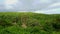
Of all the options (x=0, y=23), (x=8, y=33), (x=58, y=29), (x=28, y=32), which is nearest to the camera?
(x=8, y=33)

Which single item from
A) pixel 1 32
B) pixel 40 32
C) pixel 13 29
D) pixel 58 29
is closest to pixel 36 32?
pixel 40 32

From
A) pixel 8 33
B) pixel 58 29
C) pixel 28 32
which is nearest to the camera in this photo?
pixel 8 33

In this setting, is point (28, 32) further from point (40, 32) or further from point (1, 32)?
point (1, 32)

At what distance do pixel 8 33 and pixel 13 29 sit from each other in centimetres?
291

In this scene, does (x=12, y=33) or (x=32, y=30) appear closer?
(x=12, y=33)

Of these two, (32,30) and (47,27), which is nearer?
(32,30)

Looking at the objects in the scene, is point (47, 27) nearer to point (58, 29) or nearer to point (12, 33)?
point (58, 29)

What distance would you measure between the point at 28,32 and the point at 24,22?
9.59 meters

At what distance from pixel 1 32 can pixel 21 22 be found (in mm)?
12203

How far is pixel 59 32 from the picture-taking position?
35.6 m

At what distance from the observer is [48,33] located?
104 feet

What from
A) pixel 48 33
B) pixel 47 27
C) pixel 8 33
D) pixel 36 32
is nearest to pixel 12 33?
pixel 8 33

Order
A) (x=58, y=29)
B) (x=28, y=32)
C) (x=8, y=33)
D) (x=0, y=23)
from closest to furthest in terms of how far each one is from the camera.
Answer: (x=8, y=33) < (x=28, y=32) < (x=0, y=23) < (x=58, y=29)

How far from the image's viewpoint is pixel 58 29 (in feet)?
124
